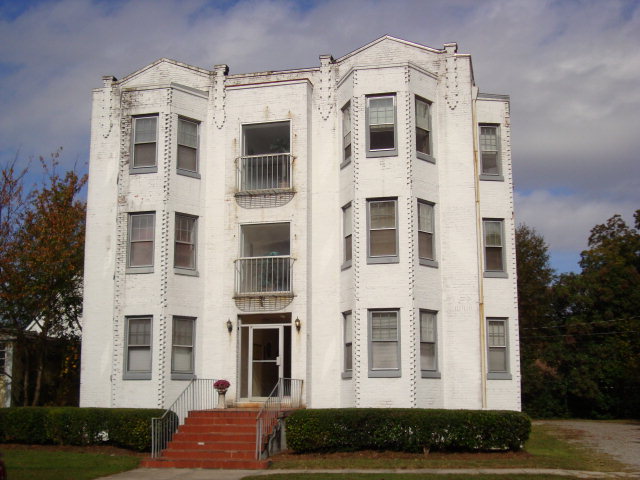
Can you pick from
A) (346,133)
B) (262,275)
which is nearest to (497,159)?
(346,133)

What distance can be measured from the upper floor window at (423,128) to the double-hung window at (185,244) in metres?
7.53

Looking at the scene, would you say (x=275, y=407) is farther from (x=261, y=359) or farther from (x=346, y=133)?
(x=346, y=133)

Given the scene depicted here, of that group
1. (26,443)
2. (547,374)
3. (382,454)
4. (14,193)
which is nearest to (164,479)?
(382,454)

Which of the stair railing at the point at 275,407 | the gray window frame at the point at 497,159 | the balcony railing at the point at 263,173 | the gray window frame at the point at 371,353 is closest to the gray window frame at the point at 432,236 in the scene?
the gray window frame at the point at 371,353

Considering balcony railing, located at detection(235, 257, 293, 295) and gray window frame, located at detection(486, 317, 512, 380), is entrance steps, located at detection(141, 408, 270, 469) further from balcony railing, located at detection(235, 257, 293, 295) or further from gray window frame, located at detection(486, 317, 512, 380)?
gray window frame, located at detection(486, 317, 512, 380)

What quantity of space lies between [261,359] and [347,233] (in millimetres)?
4950

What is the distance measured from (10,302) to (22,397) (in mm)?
4253

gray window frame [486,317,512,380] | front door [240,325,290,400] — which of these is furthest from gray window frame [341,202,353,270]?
gray window frame [486,317,512,380]

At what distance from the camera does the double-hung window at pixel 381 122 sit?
72.5ft

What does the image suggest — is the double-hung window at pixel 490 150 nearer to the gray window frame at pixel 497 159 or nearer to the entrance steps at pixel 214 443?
the gray window frame at pixel 497 159

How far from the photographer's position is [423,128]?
2256 cm

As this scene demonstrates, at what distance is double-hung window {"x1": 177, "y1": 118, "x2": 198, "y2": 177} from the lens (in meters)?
23.5

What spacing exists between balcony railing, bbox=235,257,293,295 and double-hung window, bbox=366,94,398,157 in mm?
4452

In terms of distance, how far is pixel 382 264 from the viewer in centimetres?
2127
